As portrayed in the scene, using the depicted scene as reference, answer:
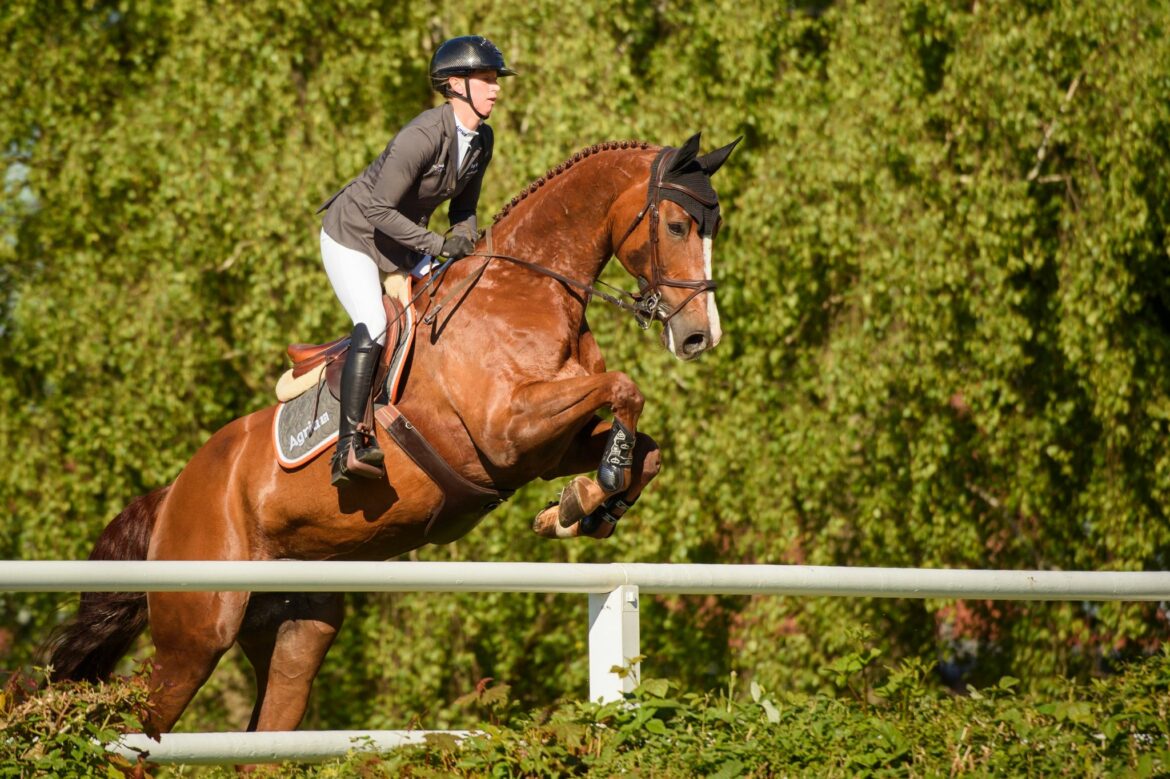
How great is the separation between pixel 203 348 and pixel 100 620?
6044 millimetres

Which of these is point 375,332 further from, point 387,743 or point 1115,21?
point 1115,21

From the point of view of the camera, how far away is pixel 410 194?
18.7 ft

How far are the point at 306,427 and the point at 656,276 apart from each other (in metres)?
1.61

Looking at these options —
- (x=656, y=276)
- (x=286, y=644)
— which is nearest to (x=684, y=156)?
(x=656, y=276)

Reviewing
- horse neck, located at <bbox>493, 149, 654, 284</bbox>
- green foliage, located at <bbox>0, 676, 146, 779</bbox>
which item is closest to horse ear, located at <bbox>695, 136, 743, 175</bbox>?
horse neck, located at <bbox>493, 149, 654, 284</bbox>

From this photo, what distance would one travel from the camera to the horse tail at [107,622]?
20.1 ft

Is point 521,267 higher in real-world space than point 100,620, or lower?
higher

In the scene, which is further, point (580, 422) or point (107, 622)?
point (107, 622)

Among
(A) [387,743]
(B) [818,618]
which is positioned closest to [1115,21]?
(B) [818,618]

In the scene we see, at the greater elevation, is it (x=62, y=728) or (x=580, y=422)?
(x=580, y=422)

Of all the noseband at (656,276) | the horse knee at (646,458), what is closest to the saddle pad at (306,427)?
the horse knee at (646,458)

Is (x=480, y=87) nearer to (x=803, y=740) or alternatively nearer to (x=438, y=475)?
(x=438, y=475)

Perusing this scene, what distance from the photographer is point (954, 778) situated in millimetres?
3527

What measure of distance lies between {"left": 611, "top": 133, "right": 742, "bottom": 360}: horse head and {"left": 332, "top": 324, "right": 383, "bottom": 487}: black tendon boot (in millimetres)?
1111
